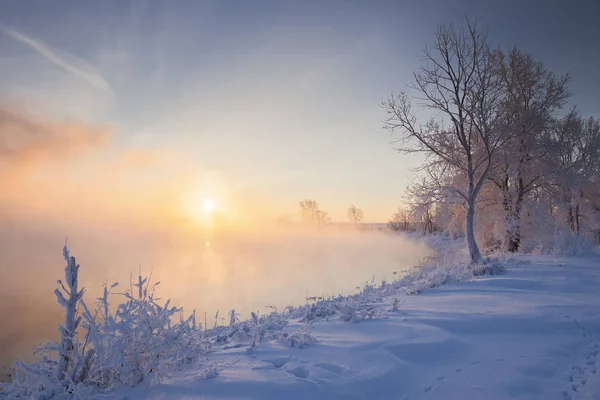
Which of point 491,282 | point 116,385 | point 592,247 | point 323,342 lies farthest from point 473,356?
point 592,247

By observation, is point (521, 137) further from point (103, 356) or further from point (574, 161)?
point (103, 356)

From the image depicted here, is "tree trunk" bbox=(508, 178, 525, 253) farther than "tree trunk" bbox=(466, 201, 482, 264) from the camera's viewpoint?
Yes

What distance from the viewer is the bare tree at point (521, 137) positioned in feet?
50.4

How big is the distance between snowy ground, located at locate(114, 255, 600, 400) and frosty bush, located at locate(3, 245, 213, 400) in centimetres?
27

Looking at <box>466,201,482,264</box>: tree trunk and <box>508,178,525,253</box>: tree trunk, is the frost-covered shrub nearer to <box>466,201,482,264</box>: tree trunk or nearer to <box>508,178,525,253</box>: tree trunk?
<box>466,201,482,264</box>: tree trunk

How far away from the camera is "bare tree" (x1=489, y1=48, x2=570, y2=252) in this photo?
15359 millimetres

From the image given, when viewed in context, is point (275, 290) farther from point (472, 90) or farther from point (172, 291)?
point (472, 90)

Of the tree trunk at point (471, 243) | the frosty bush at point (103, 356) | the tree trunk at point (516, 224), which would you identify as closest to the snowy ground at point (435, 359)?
the frosty bush at point (103, 356)

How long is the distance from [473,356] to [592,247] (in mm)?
12883

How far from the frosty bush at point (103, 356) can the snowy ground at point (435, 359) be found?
27 centimetres

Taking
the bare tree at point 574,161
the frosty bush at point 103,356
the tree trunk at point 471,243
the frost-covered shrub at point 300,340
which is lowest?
the frost-covered shrub at point 300,340

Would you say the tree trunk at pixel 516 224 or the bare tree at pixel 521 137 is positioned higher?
the bare tree at pixel 521 137

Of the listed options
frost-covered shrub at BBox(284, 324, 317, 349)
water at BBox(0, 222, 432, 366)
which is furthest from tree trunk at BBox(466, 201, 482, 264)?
frost-covered shrub at BBox(284, 324, 317, 349)

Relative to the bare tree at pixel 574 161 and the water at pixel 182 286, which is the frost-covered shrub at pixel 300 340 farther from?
the bare tree at pixel 574 161
